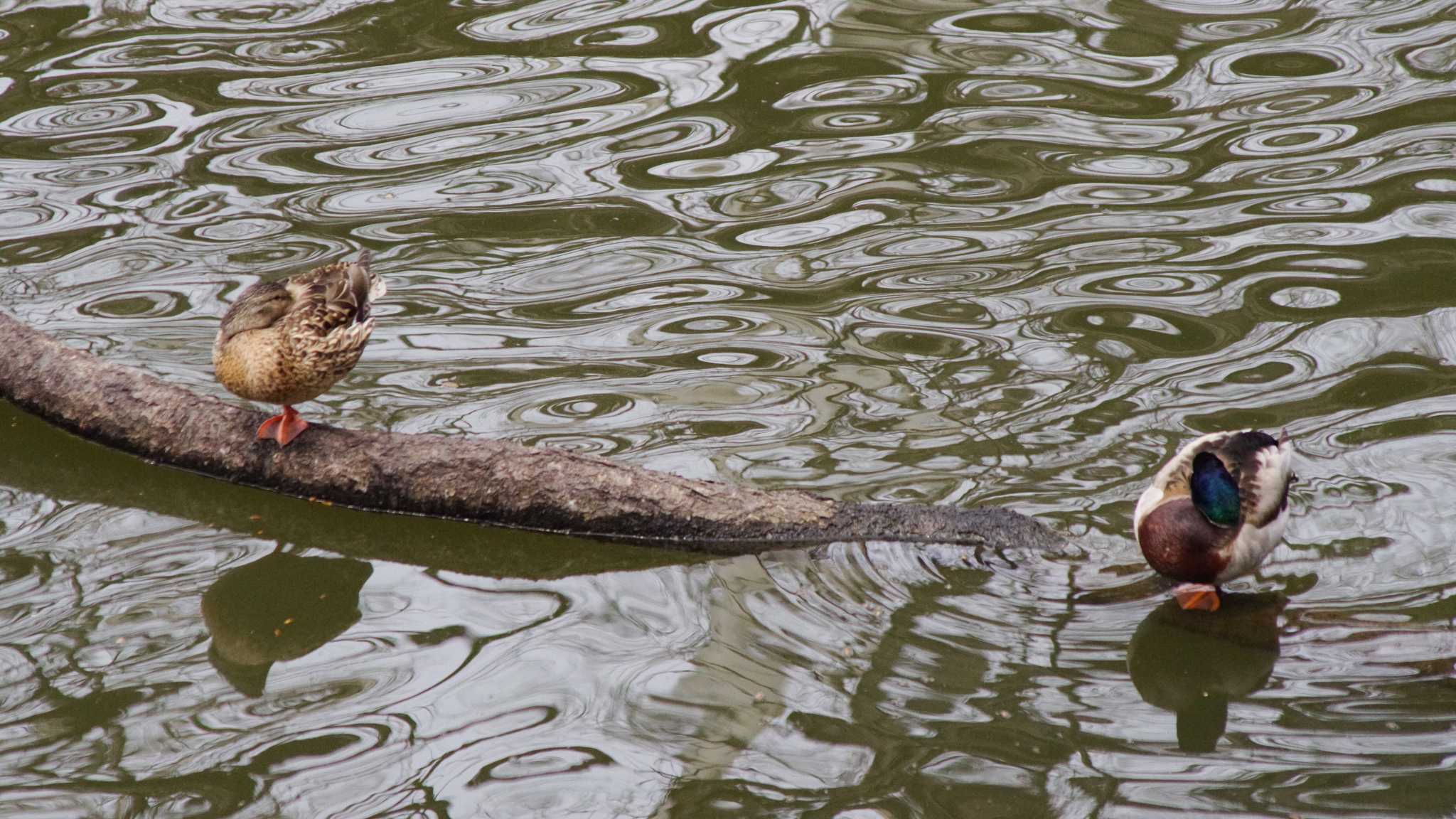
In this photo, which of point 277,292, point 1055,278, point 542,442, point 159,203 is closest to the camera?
point 277,292

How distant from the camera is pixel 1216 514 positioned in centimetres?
→ 482

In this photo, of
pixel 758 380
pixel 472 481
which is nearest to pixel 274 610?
pixel 472 481

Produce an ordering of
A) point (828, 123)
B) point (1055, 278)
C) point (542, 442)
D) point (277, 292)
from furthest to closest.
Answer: point (828, 123) → point (1055, 278) → point (542, 442) → point (277, 292)

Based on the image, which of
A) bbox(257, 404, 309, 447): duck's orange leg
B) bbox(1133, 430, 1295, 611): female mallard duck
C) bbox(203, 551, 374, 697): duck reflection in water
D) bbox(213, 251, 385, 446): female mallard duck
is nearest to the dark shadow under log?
bbox(257, 404, 309, 447): duck's orange leg

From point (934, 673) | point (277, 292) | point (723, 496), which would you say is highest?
point (277, 292)

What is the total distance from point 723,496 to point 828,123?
4.60 m

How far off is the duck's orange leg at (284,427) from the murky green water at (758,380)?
1.17 feet

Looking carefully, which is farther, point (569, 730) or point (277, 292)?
point (277, 292)

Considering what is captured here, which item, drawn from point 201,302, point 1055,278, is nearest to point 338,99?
point 201,302

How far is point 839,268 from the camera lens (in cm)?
760

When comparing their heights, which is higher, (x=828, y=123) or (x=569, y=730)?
(x=828, y=123)

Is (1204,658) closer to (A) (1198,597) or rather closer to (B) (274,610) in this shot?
(A) (1198,597)

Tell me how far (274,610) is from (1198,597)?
3.23 metres

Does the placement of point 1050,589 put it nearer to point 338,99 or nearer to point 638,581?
point 638,581
